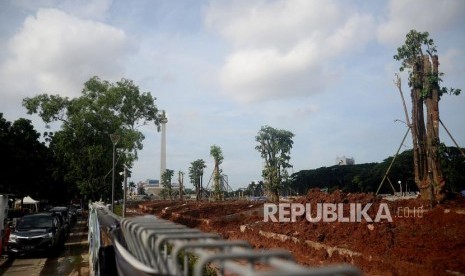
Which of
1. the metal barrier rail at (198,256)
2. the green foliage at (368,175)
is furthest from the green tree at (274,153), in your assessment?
the metal barrier rail at (198,256)

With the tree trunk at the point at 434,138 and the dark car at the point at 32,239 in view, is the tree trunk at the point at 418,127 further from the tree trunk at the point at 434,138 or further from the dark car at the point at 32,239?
the dark car at the point at 32,239

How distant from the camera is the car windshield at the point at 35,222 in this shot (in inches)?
676

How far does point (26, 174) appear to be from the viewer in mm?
35438

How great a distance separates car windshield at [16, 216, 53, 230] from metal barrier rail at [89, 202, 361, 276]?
50.7ft

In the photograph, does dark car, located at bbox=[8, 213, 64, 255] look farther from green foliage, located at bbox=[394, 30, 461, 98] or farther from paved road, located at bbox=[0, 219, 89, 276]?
green foliage, located at bbox=[394, 30, 461, 98]

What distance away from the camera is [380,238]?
12.3m

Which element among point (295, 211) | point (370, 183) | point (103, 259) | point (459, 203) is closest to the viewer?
point (103, 259)

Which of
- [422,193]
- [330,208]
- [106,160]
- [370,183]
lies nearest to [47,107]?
[106,160]

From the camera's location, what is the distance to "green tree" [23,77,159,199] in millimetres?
31594

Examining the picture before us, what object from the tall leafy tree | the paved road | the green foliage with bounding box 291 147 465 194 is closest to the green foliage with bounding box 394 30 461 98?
the tall leafy tree

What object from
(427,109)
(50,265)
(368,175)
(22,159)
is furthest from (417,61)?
(368,175)

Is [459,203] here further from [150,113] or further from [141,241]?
[150,113]

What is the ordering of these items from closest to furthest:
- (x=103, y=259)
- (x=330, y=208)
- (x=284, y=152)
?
(x=103, y=259) → (x=330, y=208) → (x=284, y=152)

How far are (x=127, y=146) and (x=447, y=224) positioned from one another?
24.2 m
